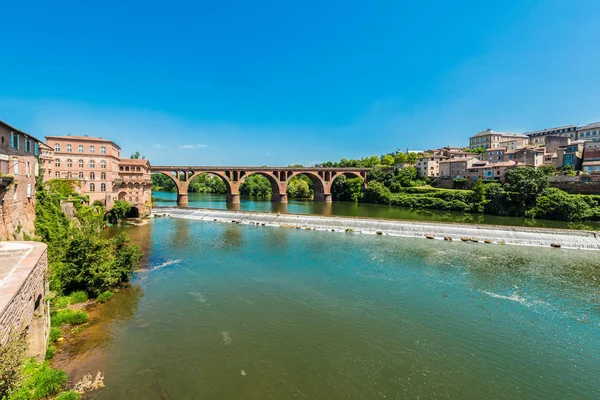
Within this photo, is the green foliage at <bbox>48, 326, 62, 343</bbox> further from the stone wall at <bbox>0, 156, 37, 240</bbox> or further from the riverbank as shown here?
the riverbank

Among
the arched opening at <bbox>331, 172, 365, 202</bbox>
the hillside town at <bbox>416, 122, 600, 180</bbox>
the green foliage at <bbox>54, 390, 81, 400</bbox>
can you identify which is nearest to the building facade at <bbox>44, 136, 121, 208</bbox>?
the green foliage at <bbox>54, 390, 81, 400</bbox>

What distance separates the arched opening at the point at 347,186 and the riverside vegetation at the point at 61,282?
6032 centimetres

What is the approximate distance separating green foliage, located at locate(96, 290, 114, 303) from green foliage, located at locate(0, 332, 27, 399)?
848 cm

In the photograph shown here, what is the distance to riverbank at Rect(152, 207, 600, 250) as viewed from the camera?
27.9 meters

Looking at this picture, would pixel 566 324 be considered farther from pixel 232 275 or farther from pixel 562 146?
pixel 562 146

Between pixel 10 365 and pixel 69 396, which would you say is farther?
pixel 69 396

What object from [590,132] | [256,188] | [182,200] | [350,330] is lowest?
[350,330]

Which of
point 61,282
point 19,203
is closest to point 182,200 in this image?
point 19,203

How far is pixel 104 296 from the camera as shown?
1502 cm

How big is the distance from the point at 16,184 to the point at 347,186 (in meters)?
66.9

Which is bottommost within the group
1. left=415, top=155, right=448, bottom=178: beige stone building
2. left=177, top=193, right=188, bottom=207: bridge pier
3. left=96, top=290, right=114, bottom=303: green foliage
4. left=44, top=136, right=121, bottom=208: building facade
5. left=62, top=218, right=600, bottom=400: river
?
left=62, top=218, right=600, bottom=400: river

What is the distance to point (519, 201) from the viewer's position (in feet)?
152

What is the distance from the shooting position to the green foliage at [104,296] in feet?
48.8

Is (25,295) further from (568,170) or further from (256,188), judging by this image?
(256,188)
